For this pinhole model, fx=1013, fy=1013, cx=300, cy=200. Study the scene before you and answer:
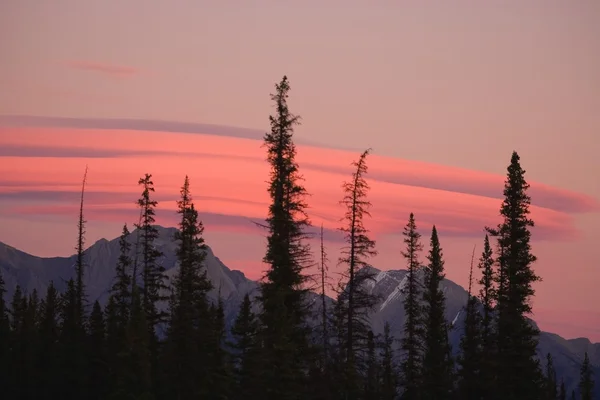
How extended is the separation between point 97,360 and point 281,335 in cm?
3171

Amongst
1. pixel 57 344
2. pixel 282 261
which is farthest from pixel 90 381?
pixel 282 261

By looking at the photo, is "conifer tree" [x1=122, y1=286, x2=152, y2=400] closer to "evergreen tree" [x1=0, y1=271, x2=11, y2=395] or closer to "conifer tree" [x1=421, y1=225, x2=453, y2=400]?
"conifer tree" [x1=421, y1=225, x2=453, y2=400]

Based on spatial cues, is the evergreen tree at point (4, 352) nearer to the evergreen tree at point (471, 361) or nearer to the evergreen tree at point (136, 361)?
the evergreen tree at point (136, 361)

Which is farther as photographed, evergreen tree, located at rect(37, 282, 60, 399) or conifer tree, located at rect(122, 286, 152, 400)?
evergreen tree, located at rect(37, 282, 60, 399)

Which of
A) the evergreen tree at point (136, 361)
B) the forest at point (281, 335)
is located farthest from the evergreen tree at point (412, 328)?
the evergreen tree at point (136, 361)

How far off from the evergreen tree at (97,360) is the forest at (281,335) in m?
0.12

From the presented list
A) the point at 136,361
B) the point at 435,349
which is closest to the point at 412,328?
the point at 435,349

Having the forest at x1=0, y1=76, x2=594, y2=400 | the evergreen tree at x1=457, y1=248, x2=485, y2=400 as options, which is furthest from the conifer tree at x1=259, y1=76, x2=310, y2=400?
the evergreen tree at x1=457, y1=248, x2=485, y2=400

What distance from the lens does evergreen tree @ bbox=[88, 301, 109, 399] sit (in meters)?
84.1

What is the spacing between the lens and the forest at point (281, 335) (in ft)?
190

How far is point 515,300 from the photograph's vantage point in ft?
225

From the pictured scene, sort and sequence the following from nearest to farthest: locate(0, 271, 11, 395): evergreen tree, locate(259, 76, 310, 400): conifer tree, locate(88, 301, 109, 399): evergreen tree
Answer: locate(259, 76, 310, 400): conifer tree, locate(88, 301, 109, 399): evergreen tree, locate(0, 271, 11, 395): evergreen tree

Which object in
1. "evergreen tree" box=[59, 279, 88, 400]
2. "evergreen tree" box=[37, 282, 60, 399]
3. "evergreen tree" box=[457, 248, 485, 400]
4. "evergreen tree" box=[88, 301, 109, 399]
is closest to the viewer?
"evergreen tree" box=[457, 248, 485, 400]

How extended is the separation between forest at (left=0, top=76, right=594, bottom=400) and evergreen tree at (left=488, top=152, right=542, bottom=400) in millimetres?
80
